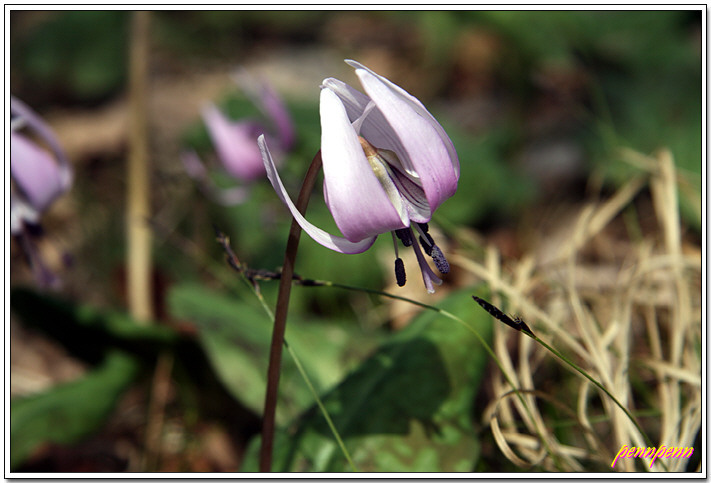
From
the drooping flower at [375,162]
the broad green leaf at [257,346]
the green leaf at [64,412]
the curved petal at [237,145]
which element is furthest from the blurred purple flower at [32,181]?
the drooping flower at [375,162]

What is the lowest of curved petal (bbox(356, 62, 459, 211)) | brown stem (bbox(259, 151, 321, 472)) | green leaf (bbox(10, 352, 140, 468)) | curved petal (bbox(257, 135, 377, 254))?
green leaf (bbox(10, 352, 140, 468))

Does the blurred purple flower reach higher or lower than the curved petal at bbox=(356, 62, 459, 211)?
lower

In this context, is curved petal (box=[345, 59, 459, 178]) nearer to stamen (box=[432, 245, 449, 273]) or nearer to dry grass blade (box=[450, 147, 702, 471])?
stamen (box=[432, 245, 449, 273])

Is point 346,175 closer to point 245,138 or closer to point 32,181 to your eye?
point 32,181

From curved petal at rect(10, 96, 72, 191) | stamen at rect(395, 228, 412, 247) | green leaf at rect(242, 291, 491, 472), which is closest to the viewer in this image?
stamen at rect(395, 228, 412, 247)

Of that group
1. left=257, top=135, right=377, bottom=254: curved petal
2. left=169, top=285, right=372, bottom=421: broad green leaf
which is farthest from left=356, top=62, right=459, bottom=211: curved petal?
left=169, top=285, right=372, bottom=421: broad green leaf

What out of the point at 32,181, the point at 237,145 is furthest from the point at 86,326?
the point at 237,145
